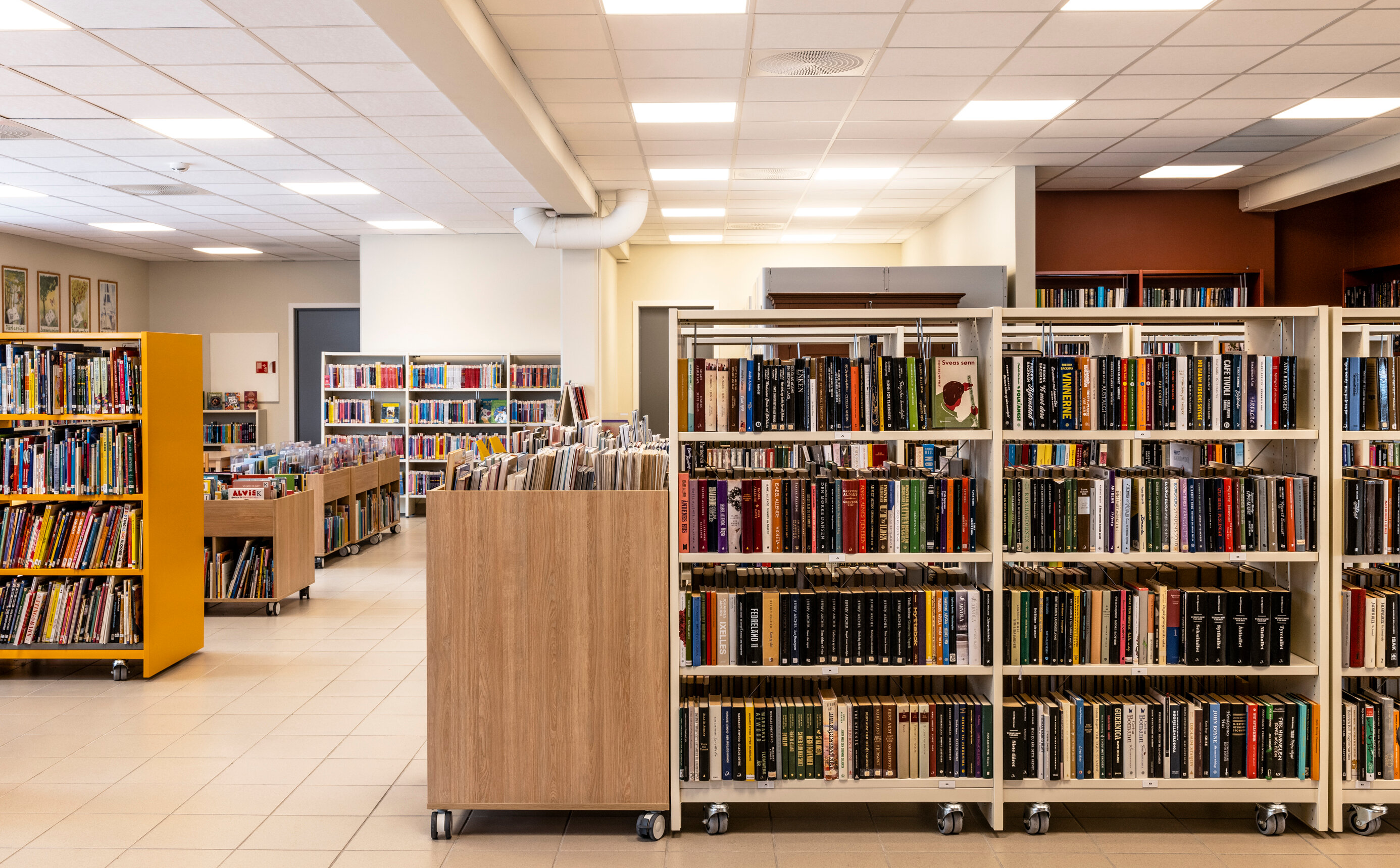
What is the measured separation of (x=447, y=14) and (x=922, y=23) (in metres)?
2.31

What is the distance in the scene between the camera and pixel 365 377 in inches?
463

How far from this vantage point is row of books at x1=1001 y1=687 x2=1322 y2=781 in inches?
130

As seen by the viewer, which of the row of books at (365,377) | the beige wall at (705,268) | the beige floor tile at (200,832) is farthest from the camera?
the beige wall at (705,268)

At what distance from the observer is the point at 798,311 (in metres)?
3.29

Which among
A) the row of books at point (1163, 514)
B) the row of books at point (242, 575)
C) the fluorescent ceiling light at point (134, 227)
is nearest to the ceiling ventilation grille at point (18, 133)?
the row of books at point (242, 575)

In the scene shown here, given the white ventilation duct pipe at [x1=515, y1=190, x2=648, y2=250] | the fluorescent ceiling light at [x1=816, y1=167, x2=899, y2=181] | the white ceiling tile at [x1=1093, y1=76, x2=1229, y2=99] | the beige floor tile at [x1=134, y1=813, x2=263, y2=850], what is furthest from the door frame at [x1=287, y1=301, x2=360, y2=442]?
the beige floor tile at [x1=134, y1=813, x2=263, y2=850]

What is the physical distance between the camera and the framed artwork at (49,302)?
11625mm

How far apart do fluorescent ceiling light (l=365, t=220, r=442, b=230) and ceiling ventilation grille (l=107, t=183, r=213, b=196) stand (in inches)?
80.0

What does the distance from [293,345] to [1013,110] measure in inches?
421

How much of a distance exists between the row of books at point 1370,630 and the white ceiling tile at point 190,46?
17.5 feet

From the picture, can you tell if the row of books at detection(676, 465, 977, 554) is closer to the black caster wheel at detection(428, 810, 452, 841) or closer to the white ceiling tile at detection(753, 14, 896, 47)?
the black caster wheel at detection(428, 810, 452, 841)

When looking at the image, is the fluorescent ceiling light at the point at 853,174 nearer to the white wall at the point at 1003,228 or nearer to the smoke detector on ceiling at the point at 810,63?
the white wall at the point at 1003,228

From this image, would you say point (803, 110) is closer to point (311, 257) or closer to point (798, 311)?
point (798, 311)

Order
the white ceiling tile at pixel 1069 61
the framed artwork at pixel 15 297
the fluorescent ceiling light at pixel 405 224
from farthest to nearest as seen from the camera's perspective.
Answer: the framed artwork at pixel 15 297, the fluorescent ceiling light at pixel 405 224, the white ceiling tile at pixel 1069 61
